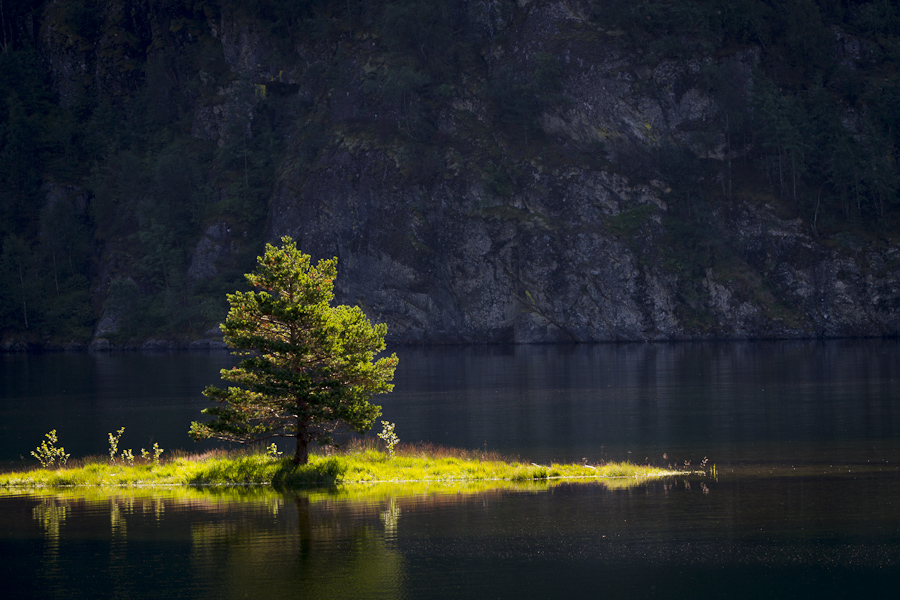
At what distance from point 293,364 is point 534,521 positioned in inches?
471

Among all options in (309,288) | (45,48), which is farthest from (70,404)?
(45,48)

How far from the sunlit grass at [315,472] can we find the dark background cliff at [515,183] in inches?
3758

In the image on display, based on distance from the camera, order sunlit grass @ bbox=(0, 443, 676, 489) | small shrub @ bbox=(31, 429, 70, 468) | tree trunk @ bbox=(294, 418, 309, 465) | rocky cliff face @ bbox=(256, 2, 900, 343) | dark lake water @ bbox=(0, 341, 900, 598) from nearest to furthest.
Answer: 1. dark lake water @ bbox=(0, 341, 900, 598)
2. tree trunk @ bbox=(294, 418, 309, 465)
3. sunlit grass @ bbox=(0, 443, 676, 489)
4. small shrub @ bbox=(31, 429, 70, 468)
5. rocky cliff face @ bbox=(256, 2, 900, 343)

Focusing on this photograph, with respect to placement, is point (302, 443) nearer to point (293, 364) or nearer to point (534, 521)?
point (293, 364)

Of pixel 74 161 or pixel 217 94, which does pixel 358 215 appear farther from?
pixel 74 161

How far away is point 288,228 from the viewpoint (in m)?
149

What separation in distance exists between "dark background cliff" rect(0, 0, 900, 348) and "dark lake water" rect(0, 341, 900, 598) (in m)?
71.3

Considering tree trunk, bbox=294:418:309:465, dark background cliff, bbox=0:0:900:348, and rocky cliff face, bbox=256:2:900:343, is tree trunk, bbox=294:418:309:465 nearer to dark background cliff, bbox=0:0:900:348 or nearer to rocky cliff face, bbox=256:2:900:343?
rocky cliff face, bbox=256:2:900:343

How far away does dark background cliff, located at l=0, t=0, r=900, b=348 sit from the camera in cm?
13200

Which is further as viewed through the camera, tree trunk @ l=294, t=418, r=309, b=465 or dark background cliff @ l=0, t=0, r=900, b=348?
dark background cliff @ l=0, t=0, r=900, b=348

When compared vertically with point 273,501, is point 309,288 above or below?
above

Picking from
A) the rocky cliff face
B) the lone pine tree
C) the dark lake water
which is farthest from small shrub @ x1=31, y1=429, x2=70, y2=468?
the rocky cliff face

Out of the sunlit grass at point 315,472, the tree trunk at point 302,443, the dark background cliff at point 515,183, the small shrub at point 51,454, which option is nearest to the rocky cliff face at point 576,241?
the dark background cliff at point 515,183

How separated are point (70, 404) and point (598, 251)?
81138 millimetres
